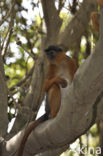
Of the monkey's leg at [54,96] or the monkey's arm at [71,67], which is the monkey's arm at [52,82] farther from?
the monkey's arm at [71,67]

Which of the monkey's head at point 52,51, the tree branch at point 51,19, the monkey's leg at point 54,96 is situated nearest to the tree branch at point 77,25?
the tree branch at point 51,19

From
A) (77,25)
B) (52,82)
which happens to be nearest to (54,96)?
(52,82)

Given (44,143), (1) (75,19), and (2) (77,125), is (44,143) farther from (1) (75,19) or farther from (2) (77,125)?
(1) (75,19)

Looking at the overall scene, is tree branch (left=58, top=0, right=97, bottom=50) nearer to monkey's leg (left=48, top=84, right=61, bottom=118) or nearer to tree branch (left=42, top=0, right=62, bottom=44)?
tree branch (left=42, top=0, right=62, bottom=44)

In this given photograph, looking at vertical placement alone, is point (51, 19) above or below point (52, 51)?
above

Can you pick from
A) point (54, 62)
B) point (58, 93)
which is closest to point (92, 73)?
point (58, 93)

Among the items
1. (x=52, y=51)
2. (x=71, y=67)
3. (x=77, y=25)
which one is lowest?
(x=71, y=67)

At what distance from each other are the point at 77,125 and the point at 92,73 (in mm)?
571

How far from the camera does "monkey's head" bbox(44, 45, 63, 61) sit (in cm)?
509

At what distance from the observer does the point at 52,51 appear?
5.12 meters

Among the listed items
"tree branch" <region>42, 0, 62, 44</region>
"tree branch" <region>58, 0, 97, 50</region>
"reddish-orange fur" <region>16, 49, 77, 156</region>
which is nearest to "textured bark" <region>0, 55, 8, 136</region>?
"reddish-orange fur" <region>16, 49, 77, 156</region>

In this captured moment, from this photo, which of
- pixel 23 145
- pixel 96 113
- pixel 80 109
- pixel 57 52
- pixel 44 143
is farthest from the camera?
pixel 57 52

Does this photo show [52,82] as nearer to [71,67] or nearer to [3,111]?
[71,67]

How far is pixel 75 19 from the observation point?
5.67 meters
